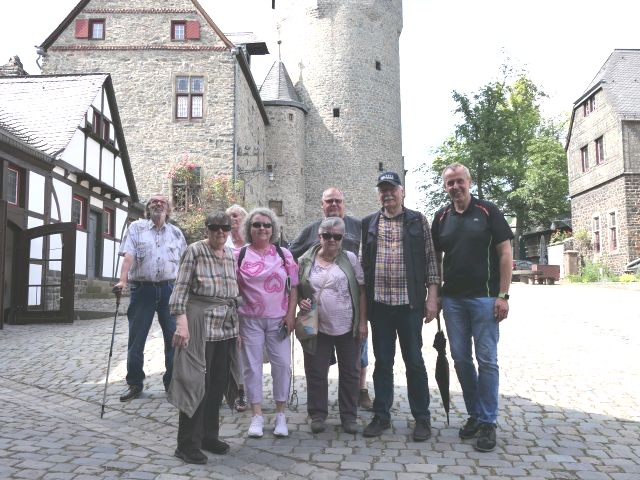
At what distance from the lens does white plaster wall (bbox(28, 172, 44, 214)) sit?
41.3 ft

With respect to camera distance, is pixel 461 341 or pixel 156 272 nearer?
pixel 461 341

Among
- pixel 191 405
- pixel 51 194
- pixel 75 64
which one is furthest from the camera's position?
pixel 75 64

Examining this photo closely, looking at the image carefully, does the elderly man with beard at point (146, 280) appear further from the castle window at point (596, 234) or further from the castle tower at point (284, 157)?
the castle tower at point (284, 157)

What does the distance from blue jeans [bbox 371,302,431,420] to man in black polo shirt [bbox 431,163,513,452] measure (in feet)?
0.84

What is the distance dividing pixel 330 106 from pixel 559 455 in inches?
1363

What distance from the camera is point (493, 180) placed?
36.3 metres

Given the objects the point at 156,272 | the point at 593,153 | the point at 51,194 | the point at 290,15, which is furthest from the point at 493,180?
the point at 156,272

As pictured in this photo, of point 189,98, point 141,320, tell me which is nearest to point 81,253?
point 141,320

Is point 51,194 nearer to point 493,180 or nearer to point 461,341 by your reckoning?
point 461,341

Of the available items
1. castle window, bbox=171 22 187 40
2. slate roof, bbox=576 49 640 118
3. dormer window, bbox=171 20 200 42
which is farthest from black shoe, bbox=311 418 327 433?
slate roof, bbox=576 49 640 118

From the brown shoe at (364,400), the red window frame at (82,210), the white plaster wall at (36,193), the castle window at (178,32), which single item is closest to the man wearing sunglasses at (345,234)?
the brown shoe at (364,400)

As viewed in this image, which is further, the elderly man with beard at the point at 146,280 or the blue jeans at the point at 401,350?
the elderly man with beard at the point at 146,280

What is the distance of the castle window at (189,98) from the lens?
2462 cm

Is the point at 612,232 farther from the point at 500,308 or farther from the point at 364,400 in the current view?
the point at 500,308
